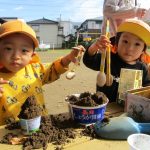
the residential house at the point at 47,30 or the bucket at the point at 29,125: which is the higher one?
the residential house at the point at 47,30

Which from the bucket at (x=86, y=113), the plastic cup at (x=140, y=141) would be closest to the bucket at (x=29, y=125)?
the bucket at (x=86, y=113)

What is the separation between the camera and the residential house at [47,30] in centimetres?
4812

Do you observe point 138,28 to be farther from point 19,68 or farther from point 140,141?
point 140,141

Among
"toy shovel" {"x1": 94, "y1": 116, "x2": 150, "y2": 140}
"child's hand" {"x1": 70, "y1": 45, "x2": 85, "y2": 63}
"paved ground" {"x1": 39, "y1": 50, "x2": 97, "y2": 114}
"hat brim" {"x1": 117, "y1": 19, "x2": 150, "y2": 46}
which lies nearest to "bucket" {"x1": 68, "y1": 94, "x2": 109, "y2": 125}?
"toy shovel" {"x1": 94, "y1": 116, "x2": 150, "y2": 140}

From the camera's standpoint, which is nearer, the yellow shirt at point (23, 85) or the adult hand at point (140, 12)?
the yellow shirt at point (23, 85)

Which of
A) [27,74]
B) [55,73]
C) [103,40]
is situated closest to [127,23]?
[103,40]

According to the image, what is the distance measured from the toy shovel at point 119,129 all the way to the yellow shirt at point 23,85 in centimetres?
63

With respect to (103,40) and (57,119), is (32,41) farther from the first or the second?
(57,119)

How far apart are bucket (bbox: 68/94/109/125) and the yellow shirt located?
0.43 m

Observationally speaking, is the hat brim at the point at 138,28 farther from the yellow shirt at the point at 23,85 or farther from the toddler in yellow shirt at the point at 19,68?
the yellow shirt at the point at 23,85

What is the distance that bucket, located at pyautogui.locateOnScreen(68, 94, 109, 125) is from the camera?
4.94 ft

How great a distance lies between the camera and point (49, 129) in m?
1.42

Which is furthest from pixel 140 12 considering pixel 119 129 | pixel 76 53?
pixel 119 129

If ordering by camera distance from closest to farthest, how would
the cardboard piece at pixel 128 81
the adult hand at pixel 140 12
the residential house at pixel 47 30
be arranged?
the cardboard piece at pixel 128 81 → the adult hand at pixel 140 12 → the residential house at pixel 47 30
